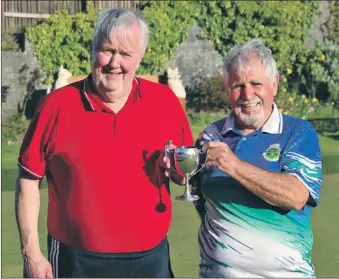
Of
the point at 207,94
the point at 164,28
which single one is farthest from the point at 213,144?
the point at 164,28

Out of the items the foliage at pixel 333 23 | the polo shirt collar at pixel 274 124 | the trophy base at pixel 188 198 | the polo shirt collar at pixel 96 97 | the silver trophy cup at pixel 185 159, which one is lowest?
the foliage at pixel 333 23

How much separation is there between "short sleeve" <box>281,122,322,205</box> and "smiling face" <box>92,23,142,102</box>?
2.18 feet

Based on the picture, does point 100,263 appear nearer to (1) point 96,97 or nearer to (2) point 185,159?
(2) point 185,159

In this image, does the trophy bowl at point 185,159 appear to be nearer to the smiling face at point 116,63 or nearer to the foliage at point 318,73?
the smiling face at point 116,63

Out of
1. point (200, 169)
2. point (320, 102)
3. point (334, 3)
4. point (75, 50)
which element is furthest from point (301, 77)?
point (200, 169)

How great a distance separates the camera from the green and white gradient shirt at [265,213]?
2936 mm

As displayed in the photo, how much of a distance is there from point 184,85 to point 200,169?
33.1 feet

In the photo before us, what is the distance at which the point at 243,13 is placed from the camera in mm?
13602

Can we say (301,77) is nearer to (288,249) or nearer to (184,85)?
(184,85)

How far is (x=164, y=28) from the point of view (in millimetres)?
13156

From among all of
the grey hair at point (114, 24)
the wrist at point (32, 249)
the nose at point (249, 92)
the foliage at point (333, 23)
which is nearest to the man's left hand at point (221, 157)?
the nose at point (249, 92)

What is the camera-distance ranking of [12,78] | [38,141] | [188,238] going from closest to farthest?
[38,141] < [188,238] < [12,78]

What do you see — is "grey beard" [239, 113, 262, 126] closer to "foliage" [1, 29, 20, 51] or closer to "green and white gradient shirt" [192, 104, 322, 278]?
"green and white gradient shirt" [192, 104, 322, 278]

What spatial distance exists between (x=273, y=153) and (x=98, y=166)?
0.65 m
